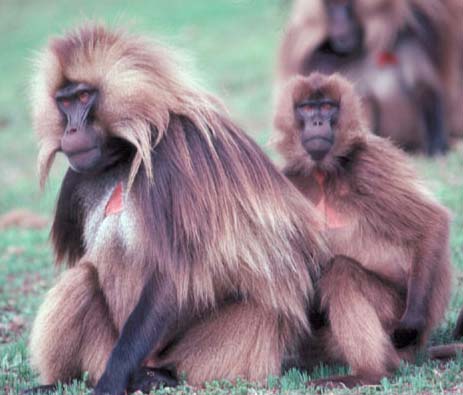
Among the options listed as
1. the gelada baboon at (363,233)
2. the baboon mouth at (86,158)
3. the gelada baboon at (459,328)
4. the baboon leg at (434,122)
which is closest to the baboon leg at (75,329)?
the baboon mouth at (86,158)

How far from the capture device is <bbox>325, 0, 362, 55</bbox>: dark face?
27.7 feet

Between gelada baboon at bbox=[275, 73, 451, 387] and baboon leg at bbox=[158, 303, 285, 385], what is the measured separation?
0.25m

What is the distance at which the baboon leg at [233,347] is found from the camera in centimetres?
404

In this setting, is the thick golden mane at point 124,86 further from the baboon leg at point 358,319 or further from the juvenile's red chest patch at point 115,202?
the baboon leg at point 358,319

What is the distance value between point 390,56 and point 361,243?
16.2ft

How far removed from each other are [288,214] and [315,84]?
35.5 inches

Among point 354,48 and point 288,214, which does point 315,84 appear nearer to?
point 288,214

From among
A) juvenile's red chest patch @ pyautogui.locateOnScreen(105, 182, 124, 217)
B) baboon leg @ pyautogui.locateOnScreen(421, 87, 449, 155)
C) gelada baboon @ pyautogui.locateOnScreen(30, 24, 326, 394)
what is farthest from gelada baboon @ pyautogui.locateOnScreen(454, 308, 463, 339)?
baboon leg @ pyautogui.locateOnScreen(421, 87, 449, 155)

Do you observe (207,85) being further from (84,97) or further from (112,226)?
(112,226)

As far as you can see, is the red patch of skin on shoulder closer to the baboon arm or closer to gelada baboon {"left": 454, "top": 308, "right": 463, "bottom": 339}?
gelada baboon {"left": 454, "top": 308, "right": 463, "bottom": 339}

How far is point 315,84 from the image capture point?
189 inches

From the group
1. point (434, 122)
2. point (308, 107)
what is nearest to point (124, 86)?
point (308, 107)

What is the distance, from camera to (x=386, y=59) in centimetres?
908

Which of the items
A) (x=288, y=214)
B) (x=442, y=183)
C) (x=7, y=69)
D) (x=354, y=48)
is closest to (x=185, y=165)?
(x=288, y=214)
